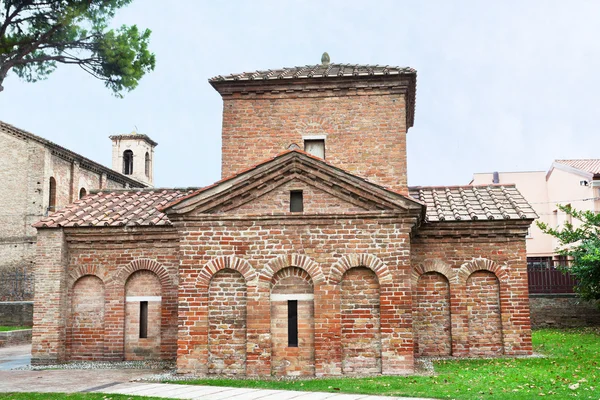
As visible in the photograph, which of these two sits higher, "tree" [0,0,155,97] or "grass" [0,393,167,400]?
"tree" [0,0,155,97]

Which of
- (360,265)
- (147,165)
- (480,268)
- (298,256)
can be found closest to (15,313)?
(298,256)

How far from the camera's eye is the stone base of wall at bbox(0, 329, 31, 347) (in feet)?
74.6

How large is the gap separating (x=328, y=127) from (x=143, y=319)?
708 centimetres

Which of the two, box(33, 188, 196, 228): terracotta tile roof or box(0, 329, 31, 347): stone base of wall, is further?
box(0, 329, 31, 347): stone base of wall

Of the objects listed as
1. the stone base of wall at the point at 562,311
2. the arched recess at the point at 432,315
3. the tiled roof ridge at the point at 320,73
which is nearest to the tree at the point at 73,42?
the tiled roof ridge at the point at 320,73

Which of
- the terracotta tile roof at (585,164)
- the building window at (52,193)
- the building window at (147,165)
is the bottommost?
the building window at (52,193)

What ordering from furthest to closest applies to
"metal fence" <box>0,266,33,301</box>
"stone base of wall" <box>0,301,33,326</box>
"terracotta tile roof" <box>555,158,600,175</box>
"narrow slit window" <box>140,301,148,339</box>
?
1. "terracotta tile roof" <box>555,158,600,175</box>
2. "metal fence" <box>0,266,33,301</box>
3. "stone base of wall" <box>0,301,33,326</box>
4. "narrow slit window" <box>140,301,148,339</box>

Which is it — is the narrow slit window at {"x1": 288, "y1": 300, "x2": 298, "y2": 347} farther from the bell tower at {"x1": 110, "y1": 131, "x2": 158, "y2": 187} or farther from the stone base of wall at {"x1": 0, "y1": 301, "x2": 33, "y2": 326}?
the bell tower at {"x1": 110, "y1": 131, "x2": 158, "y2": 187}

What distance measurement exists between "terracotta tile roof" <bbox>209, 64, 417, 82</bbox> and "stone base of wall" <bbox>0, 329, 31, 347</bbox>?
13669mm

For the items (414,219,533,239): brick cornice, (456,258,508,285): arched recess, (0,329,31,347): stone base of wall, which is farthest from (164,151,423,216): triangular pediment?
(0,329,31,347): stone base of wall

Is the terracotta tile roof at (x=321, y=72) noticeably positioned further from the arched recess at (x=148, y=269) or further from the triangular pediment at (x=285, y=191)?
the arched recess at (x=148, y=269)

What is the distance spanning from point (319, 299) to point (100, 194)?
9079 mm

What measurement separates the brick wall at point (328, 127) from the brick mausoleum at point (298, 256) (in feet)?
0.12

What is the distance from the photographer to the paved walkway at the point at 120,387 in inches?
411
